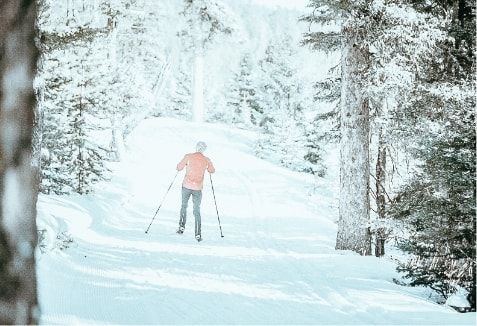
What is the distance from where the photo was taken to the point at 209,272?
8.11 meters

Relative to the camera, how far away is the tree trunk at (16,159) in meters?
1.27

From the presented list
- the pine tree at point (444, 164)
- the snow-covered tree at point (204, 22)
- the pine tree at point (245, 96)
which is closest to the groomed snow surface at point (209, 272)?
the pine tree at point (444, 164)

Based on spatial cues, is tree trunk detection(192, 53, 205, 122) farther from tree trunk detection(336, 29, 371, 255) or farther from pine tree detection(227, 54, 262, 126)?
tree trunk detection(336, 29, 371, 255)

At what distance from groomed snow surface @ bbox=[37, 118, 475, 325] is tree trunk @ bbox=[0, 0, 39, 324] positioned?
14.8ft

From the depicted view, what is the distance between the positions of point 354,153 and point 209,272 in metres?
3.98

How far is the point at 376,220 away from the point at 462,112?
260 centimetres

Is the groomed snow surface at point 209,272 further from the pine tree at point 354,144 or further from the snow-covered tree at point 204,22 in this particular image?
the snow-covered tree at point 204,22

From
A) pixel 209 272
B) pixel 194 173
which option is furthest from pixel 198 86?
pixel 209 272

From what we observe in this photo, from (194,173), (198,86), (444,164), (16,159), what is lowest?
(194,173)

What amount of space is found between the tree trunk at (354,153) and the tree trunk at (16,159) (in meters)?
9.26

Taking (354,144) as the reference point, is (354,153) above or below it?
below

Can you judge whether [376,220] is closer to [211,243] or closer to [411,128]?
[411,128]

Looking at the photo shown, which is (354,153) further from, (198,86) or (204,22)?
(198,86)

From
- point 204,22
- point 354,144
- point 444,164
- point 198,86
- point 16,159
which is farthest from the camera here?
point 198,86
